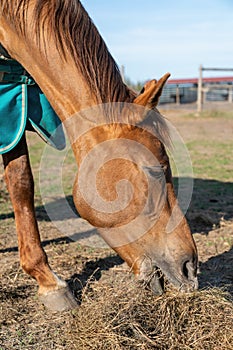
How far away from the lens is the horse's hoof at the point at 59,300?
277 cm

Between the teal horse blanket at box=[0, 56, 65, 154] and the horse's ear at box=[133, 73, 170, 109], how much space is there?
899mm

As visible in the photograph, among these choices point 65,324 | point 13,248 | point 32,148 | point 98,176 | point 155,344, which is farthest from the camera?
point 32,148

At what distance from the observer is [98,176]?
2318 millimetres

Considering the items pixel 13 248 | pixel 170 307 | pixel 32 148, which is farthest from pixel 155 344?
pixel 32 148

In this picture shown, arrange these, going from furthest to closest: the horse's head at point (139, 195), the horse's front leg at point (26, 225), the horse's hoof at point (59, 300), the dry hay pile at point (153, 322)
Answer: the horse's front leg at point (26, 225), the horse's hoof at point (59, 300), the horse's head at point (139, 195), the dry hay pile at point (153, 322)

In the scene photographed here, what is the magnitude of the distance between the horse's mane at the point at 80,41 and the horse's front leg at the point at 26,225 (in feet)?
2.69

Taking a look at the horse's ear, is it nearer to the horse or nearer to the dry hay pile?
the horse

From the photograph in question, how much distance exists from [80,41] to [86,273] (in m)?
1.65

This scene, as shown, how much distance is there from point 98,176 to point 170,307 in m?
0.73

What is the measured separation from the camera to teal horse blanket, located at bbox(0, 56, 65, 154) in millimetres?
2861

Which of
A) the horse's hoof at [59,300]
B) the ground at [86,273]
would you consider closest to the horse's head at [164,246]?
the ground at [86,273]

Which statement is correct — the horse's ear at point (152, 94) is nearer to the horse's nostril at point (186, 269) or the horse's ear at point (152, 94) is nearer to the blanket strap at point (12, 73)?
the horse's nostril at point (186, 269)

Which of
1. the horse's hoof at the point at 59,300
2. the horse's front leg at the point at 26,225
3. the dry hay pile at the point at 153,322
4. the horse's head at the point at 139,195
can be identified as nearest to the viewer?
the dry hay pile at the point at 153,322

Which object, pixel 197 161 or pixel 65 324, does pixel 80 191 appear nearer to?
pixel 65 324
